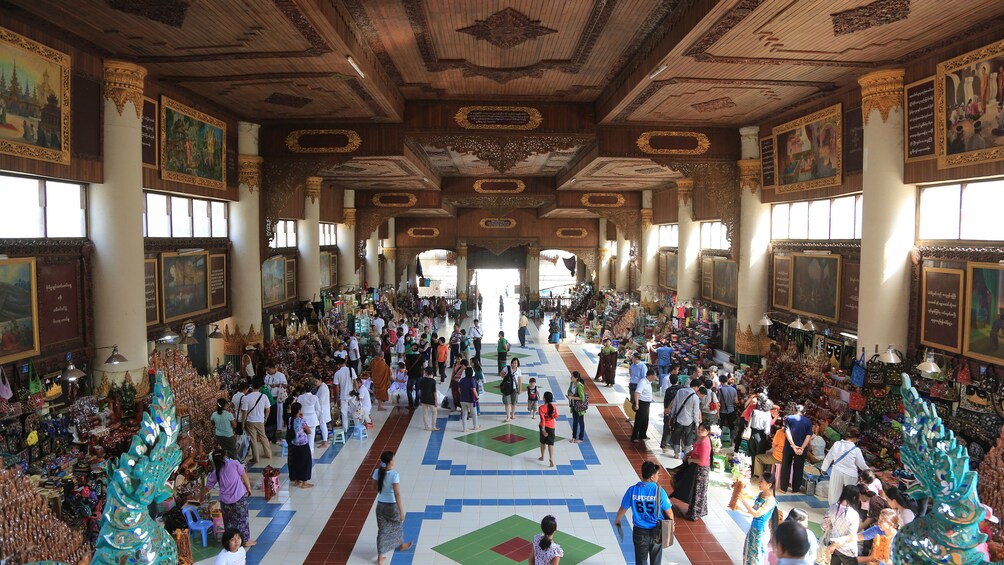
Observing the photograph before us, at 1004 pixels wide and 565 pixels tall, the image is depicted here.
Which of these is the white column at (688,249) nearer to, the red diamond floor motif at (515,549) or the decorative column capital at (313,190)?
the decorative column capital at (313,190)

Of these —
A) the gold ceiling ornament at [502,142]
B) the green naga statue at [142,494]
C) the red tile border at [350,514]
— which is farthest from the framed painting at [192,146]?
the green naga statue at [142,494]

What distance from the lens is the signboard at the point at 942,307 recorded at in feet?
26.7

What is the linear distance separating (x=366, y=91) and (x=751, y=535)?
809 cm

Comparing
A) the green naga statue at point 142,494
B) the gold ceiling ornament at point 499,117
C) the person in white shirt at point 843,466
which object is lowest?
the person in white shirt at point 843,466

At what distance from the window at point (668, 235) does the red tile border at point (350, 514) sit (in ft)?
44.5

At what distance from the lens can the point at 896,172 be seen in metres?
8.91

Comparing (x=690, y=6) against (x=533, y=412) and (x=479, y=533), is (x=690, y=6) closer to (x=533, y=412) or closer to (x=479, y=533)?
(x=479, y=533)

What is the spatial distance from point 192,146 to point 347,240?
12185mm

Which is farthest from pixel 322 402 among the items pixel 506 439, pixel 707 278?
pixel 707 278

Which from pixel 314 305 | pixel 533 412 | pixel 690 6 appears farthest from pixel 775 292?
pixel 314 305

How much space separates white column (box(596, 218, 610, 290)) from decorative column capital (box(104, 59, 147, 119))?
23.8 metres

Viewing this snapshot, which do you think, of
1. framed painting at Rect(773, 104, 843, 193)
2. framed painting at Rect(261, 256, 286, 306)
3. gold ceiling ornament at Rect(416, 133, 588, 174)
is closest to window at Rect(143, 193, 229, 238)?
framed painting at Rect(261, 256, 286, 306)

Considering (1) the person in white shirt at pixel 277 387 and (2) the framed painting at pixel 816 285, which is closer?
(1) the person in white shirt at pixel 277 387

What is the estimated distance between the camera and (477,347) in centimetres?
1480
